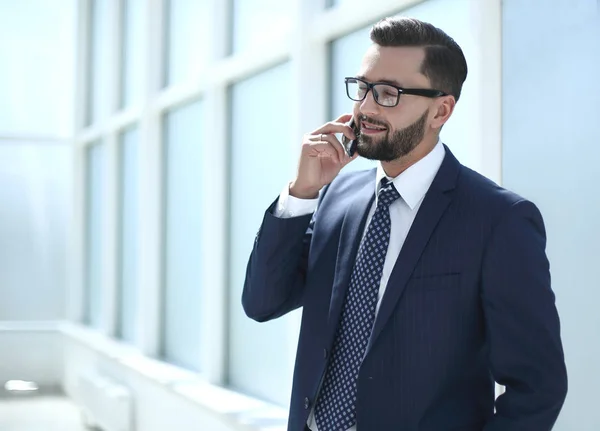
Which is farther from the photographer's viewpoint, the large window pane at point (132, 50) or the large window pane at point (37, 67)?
the large window pane at point (37, 67)

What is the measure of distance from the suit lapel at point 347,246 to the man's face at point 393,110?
18cm

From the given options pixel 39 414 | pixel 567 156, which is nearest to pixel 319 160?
pixel 567 156

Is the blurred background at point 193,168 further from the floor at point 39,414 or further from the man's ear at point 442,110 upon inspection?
the man's ear at point 442,110

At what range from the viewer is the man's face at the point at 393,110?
1.65m

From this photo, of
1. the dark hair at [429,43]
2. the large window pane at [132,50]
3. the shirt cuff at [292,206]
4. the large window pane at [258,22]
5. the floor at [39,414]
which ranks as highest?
the large window pane at [132,50]

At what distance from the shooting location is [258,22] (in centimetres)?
435

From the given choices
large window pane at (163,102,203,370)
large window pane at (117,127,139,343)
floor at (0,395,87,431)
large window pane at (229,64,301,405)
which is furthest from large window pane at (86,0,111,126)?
large window pane at (229,64,301,405)

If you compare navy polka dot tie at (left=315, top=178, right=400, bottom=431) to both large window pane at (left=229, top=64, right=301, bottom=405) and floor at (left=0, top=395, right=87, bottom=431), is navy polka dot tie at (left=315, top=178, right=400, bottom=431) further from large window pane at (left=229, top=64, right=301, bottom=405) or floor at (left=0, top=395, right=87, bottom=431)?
floor at (left=0, top=395, right=87, bottom=431)

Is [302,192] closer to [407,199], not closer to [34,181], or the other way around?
[407,199]

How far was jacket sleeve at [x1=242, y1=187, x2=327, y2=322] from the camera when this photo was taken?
1.81 meters

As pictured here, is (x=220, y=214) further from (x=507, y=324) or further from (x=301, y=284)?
(x=507, y=324)

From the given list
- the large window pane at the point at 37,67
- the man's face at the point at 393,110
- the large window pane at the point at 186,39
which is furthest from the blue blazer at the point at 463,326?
the large window pane at the point at 37,67

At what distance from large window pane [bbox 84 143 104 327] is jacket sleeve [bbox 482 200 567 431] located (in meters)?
6.40

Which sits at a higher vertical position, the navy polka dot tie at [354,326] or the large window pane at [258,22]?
the large window pane at [258,22]
